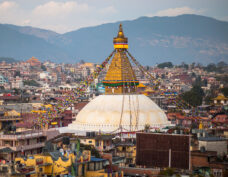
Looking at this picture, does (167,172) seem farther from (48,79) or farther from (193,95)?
(48,79)

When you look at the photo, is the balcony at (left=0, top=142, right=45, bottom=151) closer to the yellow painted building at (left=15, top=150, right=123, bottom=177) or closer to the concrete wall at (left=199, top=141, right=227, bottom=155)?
the yellow painted building at (left=15, top=150, right=123, bottom=177)

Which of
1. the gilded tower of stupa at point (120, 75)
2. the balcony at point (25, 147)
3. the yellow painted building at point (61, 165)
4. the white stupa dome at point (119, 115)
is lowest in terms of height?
the yellow painted building at point (61, 165)

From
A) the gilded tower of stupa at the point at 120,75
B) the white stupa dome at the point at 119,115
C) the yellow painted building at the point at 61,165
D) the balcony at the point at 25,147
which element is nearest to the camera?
the yellow painted building at the point at 61,165

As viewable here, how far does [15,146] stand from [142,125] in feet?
46.1

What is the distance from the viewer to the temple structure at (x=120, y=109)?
51406 mm

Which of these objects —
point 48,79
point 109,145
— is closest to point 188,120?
point 109,145

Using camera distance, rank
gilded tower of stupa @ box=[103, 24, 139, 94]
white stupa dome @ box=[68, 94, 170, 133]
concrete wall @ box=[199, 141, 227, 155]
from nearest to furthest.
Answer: concrete wall @ box=[199, 141, 227, 155]
white stupa dome @ box=[68, 94, 170, 133]
gilded tower of stupa @ box=[103, 24, 139, 94]

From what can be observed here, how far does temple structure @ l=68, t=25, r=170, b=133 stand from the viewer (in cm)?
5141

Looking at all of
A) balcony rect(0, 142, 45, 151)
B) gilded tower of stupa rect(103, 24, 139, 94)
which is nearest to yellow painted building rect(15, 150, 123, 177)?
balcony rect(0, 142, 45, 151)

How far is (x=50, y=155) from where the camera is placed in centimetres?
3128

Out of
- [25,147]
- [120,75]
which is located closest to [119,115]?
[120,75]

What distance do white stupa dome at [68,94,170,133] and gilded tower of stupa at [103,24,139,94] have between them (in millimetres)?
1306

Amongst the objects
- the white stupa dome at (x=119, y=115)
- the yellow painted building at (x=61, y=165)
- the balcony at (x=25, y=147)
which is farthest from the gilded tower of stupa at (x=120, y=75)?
the yellow painted building at (x=61, y=165)

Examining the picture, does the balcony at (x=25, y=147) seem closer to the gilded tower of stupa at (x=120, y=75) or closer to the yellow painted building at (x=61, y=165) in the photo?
the yellow painted building at (x=61, y=165)
